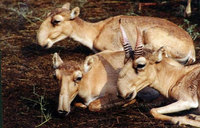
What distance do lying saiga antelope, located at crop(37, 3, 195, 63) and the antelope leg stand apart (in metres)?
2.69

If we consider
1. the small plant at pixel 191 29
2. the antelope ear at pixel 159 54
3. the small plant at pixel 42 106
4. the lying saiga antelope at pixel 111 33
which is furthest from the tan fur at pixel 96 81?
the small plant at pixel 191 29

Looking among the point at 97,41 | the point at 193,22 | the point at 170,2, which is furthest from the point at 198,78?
the point at 170,2

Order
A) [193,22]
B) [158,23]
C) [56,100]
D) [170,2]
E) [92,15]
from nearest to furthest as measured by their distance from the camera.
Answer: [56,100], [158,23], [193,22], [92,15], [170,2]

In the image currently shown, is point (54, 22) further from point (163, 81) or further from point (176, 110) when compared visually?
point (176, 110)

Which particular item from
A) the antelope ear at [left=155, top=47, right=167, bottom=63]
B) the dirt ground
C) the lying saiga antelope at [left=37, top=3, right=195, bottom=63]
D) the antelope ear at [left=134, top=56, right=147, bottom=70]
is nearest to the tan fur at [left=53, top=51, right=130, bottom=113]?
the dirt ground

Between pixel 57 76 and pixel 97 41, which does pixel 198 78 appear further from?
pixel 97 41

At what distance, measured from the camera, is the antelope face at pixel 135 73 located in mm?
8781

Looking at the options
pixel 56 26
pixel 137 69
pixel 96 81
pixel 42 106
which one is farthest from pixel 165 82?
pixel 56 26

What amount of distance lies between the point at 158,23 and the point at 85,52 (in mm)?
2143

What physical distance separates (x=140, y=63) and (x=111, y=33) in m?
3.84

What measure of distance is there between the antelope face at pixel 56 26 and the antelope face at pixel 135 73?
368cm

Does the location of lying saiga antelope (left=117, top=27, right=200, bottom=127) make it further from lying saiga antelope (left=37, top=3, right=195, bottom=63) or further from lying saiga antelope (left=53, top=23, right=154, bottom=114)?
lying saiga antelope (left=37, top=3, right=195, bottom=63)

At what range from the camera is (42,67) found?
12.1 m

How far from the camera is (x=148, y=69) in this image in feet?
29.4
